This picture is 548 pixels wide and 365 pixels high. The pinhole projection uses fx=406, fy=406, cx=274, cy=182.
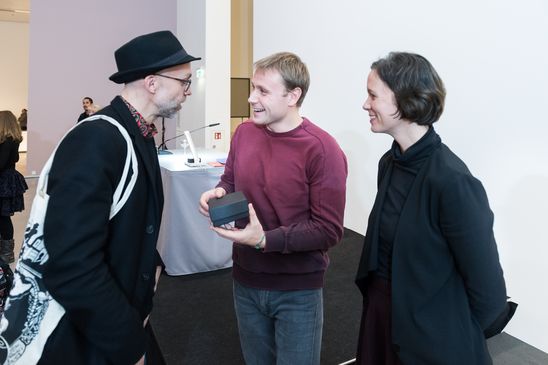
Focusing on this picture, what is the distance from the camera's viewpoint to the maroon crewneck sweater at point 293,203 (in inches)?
49.9

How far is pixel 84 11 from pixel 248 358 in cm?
825

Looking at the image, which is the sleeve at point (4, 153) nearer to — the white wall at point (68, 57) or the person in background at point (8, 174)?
the person in background at point (8, 174)

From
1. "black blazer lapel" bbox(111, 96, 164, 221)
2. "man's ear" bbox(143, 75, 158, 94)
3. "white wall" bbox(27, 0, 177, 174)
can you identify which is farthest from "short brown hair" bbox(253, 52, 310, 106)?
"white wall" bbox(27, 0, 177, 174)

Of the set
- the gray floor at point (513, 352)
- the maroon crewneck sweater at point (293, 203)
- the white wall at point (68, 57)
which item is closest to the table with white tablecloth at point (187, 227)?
the maroon crewneck sweater at point (293, 203)

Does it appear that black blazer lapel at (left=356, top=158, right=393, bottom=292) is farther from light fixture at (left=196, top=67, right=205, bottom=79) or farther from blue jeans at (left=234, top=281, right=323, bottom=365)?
light fixture at (left=196, top=67, right=205, bottom=79)

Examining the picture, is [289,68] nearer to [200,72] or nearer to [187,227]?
[187,227]

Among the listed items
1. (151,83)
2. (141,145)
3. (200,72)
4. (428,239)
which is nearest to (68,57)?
(200,72)

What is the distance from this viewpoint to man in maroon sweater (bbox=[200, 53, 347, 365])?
4.18 feet

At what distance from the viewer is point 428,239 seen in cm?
104

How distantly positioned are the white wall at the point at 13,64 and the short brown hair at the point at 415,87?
12.9m

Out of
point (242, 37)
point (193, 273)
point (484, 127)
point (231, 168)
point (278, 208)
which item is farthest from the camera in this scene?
point (242, 37)

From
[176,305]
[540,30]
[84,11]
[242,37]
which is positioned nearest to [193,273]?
[176,305]

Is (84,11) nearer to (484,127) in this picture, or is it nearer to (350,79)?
(350,79)

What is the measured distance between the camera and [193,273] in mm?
3375
